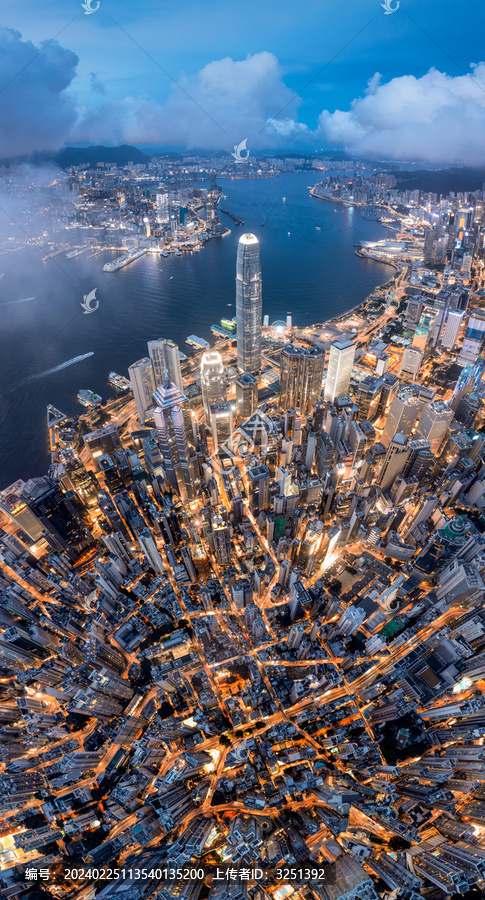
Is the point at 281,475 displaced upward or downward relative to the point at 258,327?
downward

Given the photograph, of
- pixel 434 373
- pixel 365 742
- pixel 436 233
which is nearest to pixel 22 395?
pixel 365 742

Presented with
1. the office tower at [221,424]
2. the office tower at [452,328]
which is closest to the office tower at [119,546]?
the office tower at [221,424]

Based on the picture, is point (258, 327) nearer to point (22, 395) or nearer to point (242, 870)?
point (22, 395)

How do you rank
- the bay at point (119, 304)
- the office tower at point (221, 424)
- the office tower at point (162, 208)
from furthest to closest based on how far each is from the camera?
the office tower at point (162, 208)
the bay at point (119, 304)
the office tower at point (221, 424)

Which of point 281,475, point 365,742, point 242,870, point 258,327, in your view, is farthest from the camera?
point 258,327

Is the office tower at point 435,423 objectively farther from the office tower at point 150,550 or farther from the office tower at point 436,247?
the office tower at point 436,247
